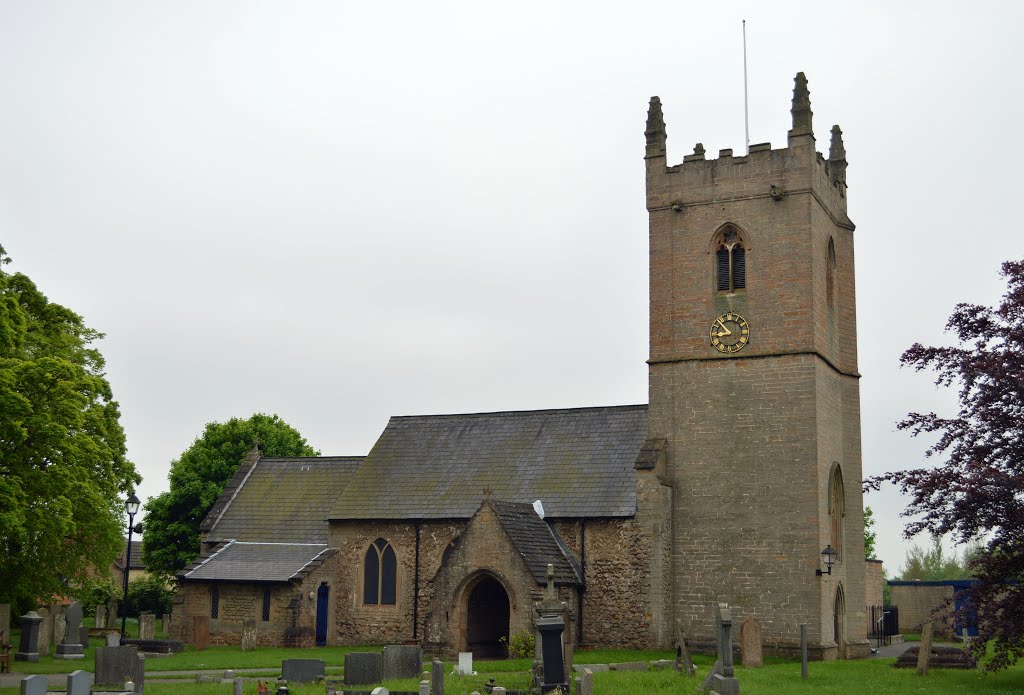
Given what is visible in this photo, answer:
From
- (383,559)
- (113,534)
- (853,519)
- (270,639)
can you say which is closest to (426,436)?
(383,559)

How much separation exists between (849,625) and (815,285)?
11.4 meters

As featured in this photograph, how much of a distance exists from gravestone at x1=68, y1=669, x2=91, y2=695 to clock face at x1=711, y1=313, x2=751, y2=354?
2318 centimetres

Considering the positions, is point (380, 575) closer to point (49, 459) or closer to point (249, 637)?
point (249, 637)

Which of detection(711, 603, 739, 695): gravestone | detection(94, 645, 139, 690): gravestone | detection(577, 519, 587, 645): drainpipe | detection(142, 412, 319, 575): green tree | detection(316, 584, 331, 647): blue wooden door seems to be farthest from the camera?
detection(142, 412, 319, 575): green tree

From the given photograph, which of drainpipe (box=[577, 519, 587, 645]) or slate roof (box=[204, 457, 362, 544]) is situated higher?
slate roof (box=[204, 457, 362, 544])

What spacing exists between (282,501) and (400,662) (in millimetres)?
19820

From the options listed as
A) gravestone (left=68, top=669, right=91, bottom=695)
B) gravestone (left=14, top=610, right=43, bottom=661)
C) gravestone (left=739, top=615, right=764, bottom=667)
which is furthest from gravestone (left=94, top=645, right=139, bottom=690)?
gravestone (left=739, top=615, right=764, bottom=667)

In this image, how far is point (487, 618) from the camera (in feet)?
126

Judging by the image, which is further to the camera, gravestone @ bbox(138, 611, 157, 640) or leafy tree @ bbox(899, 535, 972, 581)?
leafy tree @ bbox(899, 535, 972, 581)

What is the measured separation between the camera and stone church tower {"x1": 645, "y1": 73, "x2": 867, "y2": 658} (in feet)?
118

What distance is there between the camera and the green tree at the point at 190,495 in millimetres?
58438

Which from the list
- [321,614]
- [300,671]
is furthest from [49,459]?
[321,614]

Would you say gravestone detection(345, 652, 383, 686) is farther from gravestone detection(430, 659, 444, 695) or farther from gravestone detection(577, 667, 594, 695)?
gravestone detection(577, 667, 594, 695)

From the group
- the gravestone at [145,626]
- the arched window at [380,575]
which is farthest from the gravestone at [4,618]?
the arched window at [380,575]
